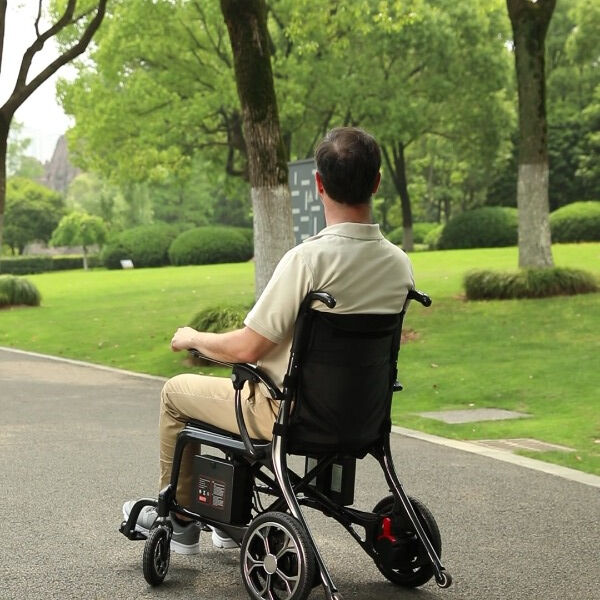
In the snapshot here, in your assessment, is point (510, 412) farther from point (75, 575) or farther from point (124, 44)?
point (124, 44)

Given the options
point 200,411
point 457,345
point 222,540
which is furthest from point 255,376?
point 457,345

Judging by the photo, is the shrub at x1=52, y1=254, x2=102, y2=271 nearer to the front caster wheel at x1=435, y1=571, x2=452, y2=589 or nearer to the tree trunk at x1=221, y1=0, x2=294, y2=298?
the tree trunk at x1=221, y1=0, x2=294, y2=298

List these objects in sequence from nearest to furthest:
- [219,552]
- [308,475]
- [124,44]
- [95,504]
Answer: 1. [308,475]
2. [219,552]
3. [95,504]
4. [124,44]

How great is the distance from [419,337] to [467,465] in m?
7.85

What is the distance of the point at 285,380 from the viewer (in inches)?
158

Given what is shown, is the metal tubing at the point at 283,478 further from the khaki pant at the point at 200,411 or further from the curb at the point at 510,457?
the curb at the point at 510,457

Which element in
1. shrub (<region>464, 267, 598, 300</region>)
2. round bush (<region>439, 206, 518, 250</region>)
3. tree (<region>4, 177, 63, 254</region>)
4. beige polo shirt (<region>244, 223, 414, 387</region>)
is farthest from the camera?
tree (<region>4, 177, 63, 254</region>)

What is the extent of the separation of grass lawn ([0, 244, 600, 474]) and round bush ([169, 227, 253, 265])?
1563cm

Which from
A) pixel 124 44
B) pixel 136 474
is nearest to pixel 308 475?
pixel 136 474

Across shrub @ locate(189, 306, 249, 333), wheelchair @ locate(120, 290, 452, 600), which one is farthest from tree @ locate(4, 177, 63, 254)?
wheelchair @ locate(120, 290, 452, 600)

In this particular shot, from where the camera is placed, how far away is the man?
398 cm

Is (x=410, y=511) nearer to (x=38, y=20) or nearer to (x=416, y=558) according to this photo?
(x=416, y=558)

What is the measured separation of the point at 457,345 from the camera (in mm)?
14312

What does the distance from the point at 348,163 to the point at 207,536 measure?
7.06 ft
